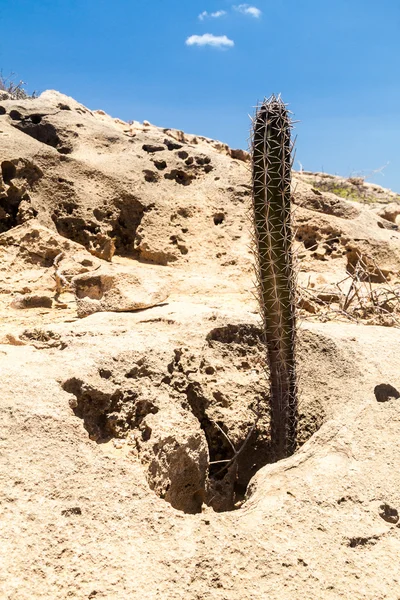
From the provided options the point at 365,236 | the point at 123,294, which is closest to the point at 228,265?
the point at 365,236

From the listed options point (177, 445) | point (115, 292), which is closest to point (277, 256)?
point (177, 445)

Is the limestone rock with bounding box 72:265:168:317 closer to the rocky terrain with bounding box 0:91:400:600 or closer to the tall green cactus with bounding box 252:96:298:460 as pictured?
the rocky terrain with bounding box 0:91:400:600

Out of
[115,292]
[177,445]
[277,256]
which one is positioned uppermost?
A: [277,256]

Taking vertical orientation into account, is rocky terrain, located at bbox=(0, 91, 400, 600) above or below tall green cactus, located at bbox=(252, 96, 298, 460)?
below

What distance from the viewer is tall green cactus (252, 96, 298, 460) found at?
2562 millimetres

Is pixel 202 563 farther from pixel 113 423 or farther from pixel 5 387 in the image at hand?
pixel 5 387

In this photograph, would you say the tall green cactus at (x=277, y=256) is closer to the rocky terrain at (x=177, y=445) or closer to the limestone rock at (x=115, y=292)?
the rocky terrain at (x=177, y=445)

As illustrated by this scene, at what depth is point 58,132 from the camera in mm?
6523

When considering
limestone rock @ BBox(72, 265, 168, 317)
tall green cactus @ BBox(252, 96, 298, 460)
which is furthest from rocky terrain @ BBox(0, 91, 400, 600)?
tall green cactus @ BBox(252, 96, 298, 460)

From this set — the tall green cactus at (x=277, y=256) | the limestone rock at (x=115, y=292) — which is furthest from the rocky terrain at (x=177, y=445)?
the tall green cactus at (x=277, y=256)

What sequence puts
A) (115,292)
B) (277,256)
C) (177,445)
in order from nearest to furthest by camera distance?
1. (177,445)
2. (277,256)
3. (115,292)

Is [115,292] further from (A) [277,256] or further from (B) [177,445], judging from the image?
(B) [177,445]

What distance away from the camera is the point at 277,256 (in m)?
2.60

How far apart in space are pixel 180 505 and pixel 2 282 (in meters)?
3.25
